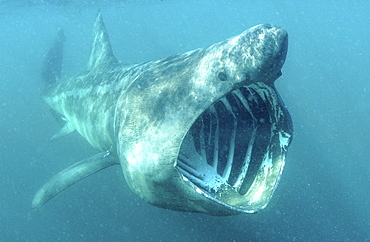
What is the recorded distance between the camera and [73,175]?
15.1 ft

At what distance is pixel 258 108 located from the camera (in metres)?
3.22

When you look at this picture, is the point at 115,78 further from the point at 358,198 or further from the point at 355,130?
the point at 355,130

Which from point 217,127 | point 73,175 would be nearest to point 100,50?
point 73,175

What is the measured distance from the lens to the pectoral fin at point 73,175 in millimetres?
4504

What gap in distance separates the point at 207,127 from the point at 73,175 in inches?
92.0

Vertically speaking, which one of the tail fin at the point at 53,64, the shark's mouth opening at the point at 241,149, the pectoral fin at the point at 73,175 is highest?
the tail fin at the point at 53,64

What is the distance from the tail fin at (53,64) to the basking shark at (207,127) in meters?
6.34

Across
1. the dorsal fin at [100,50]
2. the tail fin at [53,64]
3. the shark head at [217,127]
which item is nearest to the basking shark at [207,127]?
the shark head at [217,127]

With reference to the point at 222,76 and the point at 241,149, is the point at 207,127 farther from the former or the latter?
the point at 222,76

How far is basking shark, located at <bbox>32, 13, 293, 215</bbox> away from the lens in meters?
2.57

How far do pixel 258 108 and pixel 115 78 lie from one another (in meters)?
2.64

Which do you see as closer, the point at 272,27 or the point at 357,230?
the point at 272,27

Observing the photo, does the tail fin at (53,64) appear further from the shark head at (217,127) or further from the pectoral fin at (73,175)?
the shark head at (217,127)

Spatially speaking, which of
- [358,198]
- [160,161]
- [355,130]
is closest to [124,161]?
[160,161]
